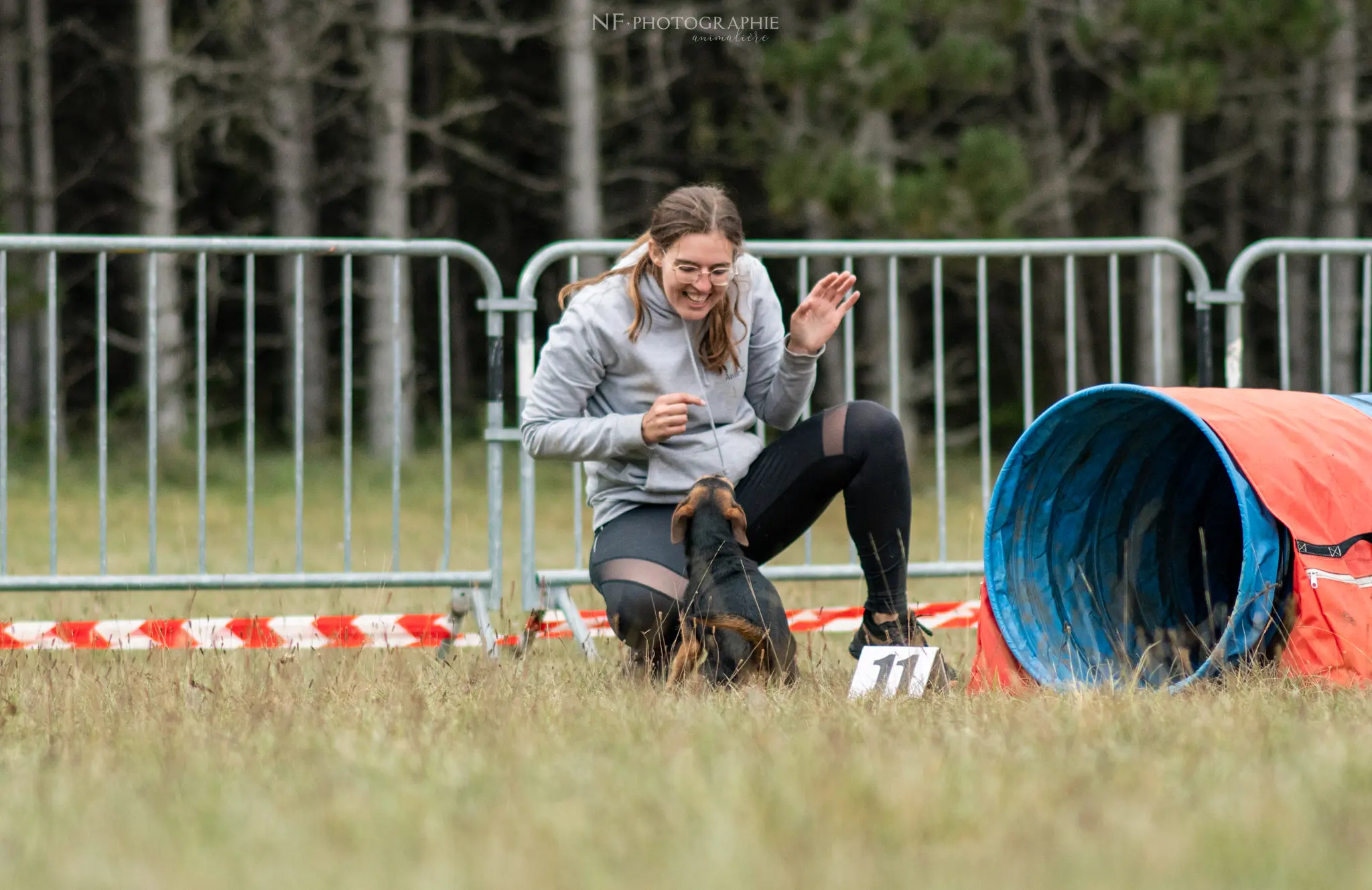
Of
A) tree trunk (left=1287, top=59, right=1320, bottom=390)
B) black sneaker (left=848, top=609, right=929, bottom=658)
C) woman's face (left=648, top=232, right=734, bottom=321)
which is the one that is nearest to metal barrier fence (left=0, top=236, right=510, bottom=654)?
woman's face (left=648, top=232, right=734, bottom=321)

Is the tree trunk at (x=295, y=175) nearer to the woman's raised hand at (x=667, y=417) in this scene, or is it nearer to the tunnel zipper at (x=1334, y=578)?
the woman's raised hand at (x=667, y=417)

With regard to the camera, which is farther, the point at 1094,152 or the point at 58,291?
the point at 1094,152

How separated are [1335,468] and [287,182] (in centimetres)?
1183

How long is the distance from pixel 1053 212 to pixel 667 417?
449 inches

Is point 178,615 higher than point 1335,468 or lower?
lower

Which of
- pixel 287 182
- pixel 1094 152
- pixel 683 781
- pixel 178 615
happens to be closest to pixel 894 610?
pixel 683 781

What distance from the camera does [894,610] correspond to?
386cm

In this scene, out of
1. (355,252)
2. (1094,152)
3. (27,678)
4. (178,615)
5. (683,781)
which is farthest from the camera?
(1094,152)

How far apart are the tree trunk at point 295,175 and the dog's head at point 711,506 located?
966cm

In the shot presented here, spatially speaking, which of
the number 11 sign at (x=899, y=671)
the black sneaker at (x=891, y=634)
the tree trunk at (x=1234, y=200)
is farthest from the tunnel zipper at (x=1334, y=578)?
the tree trunk at (x=1234, y=200)

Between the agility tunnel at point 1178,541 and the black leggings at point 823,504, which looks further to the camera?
the black leggings at point 823,504

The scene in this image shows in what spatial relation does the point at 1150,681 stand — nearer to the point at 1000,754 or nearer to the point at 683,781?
the point at 1000,754

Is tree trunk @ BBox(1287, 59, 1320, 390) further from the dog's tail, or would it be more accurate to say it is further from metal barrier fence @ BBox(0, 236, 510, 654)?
the dog's tail

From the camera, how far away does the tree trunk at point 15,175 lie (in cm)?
1404
